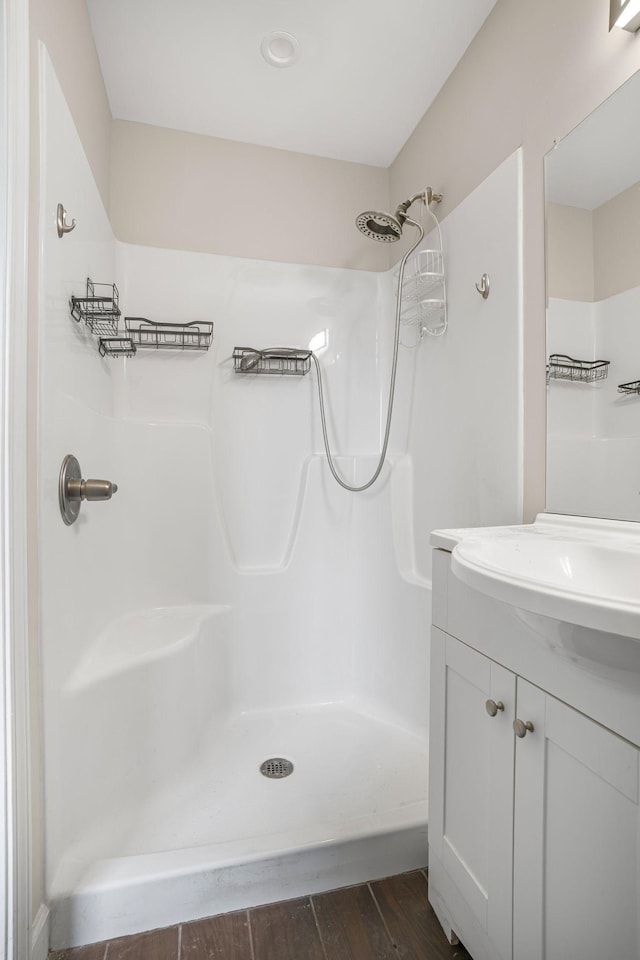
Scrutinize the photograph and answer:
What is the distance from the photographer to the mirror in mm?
Result: 1054

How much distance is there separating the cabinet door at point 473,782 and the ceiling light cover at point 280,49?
6.20 feet

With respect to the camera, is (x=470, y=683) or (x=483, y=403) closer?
(x=470, y=683)

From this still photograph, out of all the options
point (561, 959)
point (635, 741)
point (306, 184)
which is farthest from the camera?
point (306, 184)

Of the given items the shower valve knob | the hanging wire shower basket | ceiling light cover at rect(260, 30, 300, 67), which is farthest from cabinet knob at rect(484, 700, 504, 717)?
ceiling light cover at rect(260, 30, 300, 67)

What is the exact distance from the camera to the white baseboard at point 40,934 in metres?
0.97

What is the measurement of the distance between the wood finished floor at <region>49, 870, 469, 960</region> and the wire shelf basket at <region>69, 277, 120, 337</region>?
1.53 metres

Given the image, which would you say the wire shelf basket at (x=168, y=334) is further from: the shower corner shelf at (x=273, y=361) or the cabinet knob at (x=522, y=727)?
the cabinet knob at (x=522, y=727)

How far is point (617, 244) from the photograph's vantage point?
3.55 feet

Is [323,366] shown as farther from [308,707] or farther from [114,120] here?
[308,707]

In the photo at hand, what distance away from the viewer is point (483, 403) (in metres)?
1.53

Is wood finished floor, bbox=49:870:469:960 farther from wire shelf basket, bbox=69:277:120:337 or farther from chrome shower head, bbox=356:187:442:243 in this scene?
chrome shower head, bbox=356:187:442:243

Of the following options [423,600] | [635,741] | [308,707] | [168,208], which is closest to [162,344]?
[168,208]

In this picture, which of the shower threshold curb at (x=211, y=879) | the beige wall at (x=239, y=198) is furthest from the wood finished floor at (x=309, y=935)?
the beige wall at (x=239, y=198)

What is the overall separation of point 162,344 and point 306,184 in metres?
0.99
